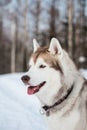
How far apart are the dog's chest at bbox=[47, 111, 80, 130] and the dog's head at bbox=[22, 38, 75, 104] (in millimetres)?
248

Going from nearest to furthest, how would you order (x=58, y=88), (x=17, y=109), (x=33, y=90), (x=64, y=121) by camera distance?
(x=64, y=121) → (x=58, y=88) → (x=33, y=90) → (x=17, y=109)

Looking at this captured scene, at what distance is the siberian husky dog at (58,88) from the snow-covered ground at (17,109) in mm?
1487

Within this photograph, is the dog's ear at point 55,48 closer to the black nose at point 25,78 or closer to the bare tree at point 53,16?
the black nose at point 25,78

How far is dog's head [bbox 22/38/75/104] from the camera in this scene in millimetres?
4840

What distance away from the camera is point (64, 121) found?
4703 millimetres

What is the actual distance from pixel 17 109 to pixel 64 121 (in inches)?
130

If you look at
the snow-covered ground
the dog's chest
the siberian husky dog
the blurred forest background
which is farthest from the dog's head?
the blurred forest background

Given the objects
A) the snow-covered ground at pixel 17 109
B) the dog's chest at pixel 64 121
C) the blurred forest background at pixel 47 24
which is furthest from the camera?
the blurred forest background at pixel 47 24

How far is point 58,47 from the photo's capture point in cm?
491

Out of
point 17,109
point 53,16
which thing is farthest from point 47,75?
point 53,16

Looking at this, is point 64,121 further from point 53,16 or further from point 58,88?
point 53,16

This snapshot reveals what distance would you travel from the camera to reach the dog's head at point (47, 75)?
15.9 ft

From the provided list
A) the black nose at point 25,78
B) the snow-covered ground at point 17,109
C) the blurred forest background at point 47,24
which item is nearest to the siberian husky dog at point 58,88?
the black nose at point 25,78

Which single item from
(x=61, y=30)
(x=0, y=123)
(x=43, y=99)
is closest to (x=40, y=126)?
(x=0, y=123)
